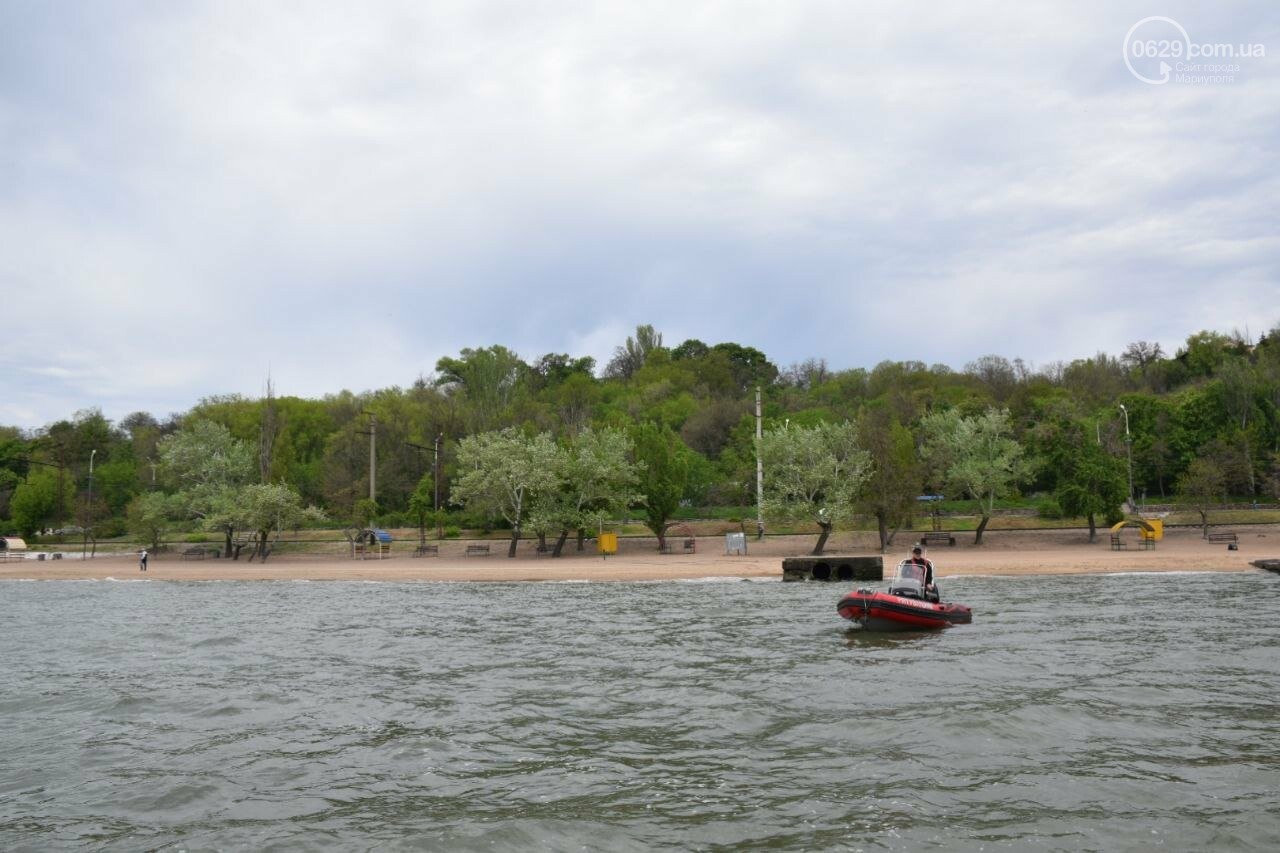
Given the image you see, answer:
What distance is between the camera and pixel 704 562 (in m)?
55.2

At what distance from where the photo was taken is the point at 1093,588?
123 feet

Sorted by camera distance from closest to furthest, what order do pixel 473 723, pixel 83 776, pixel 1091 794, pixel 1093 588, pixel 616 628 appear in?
pixel 1091 794 < pixel 83 776 < pixel 473 723 < pixel 616 628 < pixel 1093 588

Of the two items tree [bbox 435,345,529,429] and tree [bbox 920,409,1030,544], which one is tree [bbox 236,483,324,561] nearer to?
tree [bbox 435,345,529,429]

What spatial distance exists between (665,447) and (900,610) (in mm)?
41248

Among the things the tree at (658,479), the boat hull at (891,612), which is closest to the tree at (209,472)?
the tree at (658,479)

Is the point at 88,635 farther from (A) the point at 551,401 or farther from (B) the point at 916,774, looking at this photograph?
(A) the point at 551,401

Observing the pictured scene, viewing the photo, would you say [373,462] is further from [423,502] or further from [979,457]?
[979,457]

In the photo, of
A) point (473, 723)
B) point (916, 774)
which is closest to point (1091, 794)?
point (916, 774)

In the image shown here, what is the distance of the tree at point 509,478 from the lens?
2393 inches

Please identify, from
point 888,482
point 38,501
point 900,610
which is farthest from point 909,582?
point 38,501

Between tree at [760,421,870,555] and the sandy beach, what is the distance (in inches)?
130

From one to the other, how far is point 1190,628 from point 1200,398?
213 ft

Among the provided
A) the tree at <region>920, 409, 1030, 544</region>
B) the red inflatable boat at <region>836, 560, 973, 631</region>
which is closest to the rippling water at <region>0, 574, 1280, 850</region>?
the red inflatable boat at <region>836, 560, 973, 631</region>

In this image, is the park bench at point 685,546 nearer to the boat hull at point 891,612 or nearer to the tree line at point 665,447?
the tree line at point 665,447
